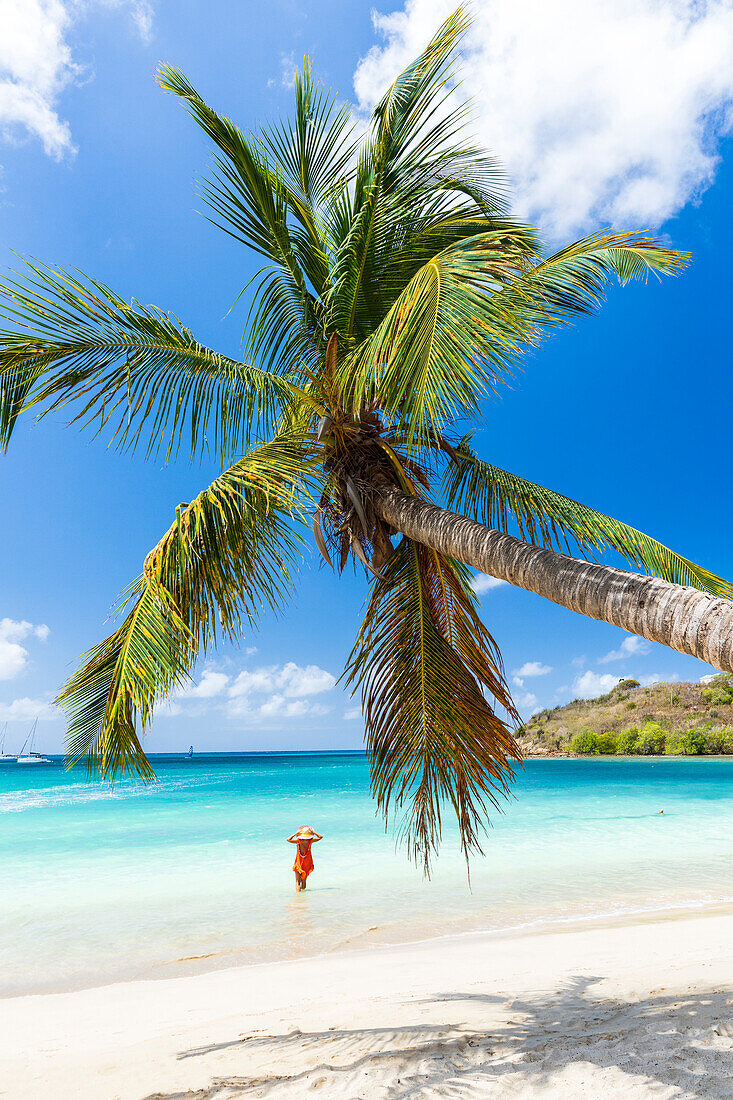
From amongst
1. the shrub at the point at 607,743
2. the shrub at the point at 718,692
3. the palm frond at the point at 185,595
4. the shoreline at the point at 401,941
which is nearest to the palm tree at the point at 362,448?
the palm frond at the point at 185,595

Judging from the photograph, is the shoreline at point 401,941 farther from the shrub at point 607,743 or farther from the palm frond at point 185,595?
the shrub at point 607,743

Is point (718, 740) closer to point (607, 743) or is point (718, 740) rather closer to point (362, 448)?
point (607, 743)

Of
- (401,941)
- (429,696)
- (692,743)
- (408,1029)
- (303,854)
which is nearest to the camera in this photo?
(408,1029)

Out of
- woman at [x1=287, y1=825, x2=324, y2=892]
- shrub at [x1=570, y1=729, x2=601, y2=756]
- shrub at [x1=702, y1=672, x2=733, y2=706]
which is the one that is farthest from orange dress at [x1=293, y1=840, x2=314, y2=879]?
shrub at [x1=570, y1=729, x2=601, y2=756]

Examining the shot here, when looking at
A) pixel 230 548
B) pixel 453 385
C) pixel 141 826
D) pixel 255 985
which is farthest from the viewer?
pixel 141 826

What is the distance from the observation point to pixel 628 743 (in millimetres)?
→ 67625

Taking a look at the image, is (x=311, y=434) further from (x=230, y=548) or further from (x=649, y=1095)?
(x=649, y=1095)

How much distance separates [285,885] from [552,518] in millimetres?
8378

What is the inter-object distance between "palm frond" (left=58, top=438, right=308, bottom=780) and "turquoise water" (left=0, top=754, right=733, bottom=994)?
4.59 m

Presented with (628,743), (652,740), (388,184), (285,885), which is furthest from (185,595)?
(628,743)

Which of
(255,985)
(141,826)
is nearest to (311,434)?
(255,985)

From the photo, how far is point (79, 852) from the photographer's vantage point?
14.3 m

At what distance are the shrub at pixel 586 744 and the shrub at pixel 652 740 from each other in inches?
256

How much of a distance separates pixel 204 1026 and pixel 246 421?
4.43m
